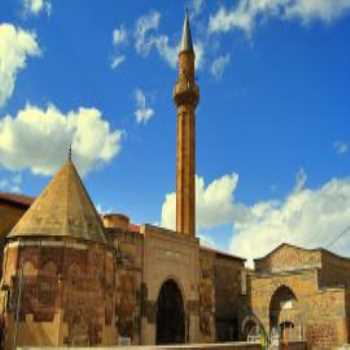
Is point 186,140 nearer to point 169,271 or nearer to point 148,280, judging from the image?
point 169,271

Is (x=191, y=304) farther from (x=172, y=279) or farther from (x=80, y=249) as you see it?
(x=80, y=249)

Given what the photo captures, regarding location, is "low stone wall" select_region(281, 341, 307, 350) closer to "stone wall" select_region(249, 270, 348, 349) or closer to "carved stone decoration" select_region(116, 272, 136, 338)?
"stone wall" select_region(249, 270, 348, 349)

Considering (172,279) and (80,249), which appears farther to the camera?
(172,279)

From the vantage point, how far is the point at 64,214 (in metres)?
22.7

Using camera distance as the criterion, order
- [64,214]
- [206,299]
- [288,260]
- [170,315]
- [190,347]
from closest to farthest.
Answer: [190,347], [64,214], [170,315], [206,299], [288,260]

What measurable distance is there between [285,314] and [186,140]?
13.1 metres

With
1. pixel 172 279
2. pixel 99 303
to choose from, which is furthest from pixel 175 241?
pixel 99 303

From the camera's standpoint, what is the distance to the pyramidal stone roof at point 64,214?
21.9 meters

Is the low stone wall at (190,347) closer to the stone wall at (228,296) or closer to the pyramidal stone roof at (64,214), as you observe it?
the pyramidal stone roof at (64,214)

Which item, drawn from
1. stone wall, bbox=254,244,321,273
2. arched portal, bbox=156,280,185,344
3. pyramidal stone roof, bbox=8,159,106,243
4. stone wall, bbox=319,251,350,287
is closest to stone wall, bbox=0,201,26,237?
pyramidal stone roof, bbox=8,159,106,243

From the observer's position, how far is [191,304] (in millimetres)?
29828

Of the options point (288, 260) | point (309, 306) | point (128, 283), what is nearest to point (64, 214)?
point (128, 283)

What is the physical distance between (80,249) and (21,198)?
8562mm

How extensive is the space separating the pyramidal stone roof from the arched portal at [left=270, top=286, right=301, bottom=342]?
1526 cm
